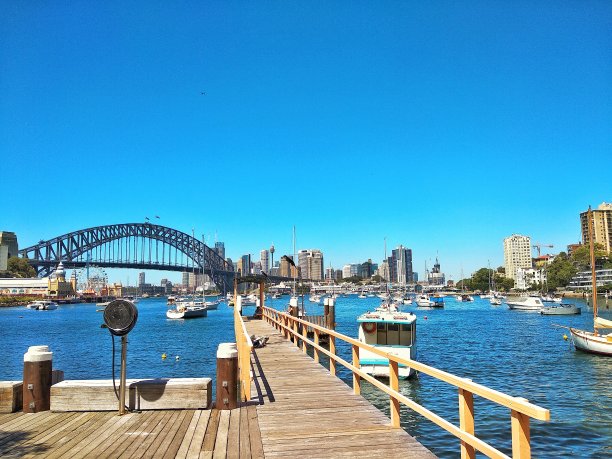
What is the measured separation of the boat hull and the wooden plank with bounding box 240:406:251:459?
32418 millimetres

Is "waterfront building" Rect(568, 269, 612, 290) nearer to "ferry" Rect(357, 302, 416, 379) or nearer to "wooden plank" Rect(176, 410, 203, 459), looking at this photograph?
"ferry" Rect(357, 302, 416, 379)

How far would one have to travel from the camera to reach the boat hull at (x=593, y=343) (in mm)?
32406

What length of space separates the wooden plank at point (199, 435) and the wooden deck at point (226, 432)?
1 cm

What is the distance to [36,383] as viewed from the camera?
8516mm

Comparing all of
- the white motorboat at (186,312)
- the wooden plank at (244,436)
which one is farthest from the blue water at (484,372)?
the white motorboat at (186,312)

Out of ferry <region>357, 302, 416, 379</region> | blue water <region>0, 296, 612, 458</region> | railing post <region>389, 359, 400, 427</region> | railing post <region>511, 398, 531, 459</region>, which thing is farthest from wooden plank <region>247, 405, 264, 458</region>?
ferry <region>357, 302, 416, 379</region>

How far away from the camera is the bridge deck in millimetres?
6227

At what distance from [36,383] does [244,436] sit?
4.26 metres

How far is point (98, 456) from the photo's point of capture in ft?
20.2

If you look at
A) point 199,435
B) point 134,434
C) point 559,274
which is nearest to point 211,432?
point 199,435

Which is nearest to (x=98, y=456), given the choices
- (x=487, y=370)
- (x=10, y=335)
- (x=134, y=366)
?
(x=487, y=370)

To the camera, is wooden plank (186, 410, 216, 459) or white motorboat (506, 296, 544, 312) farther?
white motorboat (506, 296, 544, 312)

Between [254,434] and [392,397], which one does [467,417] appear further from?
[254,434]

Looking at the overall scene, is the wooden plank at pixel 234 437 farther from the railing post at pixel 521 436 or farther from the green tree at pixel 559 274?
the green tree at pixel 559 274
